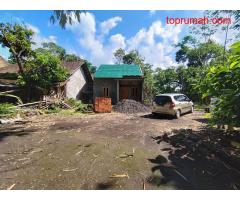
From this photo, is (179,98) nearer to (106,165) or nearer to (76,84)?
(106,165)

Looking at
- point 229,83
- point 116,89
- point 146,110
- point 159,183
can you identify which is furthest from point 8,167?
point 116,89

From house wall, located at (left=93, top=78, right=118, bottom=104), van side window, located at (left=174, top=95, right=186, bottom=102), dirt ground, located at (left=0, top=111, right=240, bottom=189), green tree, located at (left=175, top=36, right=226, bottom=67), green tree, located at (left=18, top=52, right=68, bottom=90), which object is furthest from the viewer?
green tree, located at (left=175, top=36, right=226, bottom=67)

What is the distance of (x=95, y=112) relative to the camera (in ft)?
57.7

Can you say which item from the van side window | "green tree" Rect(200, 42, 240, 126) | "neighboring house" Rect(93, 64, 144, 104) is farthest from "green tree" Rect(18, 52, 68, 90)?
"green tree" Rect(200, 42, 240, 126)

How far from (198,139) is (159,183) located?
4411 millimetres

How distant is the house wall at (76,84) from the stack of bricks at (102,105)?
8129 mm

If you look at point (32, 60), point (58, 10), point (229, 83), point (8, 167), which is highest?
point (32, 60)

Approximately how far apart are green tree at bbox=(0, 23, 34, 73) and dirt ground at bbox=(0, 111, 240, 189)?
16.5 meters

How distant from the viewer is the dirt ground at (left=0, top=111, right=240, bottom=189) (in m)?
4.31

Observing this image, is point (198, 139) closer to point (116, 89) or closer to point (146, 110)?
point (146, 110)

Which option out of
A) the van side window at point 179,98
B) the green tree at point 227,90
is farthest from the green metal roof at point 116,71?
the green tree at point 227,90

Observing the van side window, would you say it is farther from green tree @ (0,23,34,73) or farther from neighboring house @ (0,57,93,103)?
green tree @ (0,23,34,73)

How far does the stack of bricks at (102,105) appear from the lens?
17.6 m

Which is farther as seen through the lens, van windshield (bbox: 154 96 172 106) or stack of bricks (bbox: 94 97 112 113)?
stack of bricks (bbox: 94 97 112 113)
